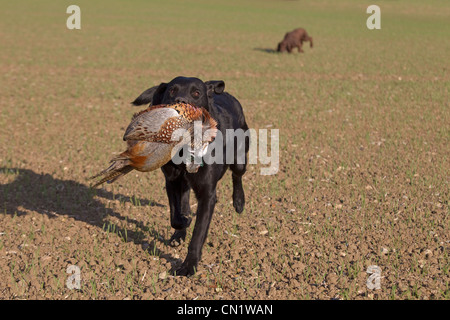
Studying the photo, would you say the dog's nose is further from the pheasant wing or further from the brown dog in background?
the brown dog in background

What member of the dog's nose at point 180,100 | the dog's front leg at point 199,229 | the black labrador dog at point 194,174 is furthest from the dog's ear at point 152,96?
the dog's front leg at point 199,229

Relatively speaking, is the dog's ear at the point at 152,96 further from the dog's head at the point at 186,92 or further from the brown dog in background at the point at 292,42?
the brown dog in background at the point at 292,42

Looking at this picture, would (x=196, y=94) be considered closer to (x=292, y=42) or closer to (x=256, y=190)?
(x=256, y=190)

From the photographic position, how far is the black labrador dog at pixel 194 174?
4.75 metres

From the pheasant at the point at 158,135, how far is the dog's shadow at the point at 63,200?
5.78 ft

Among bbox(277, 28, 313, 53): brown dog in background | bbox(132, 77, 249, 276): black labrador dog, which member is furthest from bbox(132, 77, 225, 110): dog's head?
bbox(277, 28, 313, 53): brown dog in background

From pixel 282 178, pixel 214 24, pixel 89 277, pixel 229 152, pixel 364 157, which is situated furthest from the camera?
pixel 214 24

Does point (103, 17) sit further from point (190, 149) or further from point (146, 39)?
point (190, 149)

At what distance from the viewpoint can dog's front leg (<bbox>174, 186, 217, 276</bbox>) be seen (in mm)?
5051

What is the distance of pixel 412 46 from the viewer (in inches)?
1019

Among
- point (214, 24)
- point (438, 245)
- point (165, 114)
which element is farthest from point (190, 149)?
point (214, 24)

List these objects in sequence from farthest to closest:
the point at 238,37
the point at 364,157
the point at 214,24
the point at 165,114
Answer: the point at 214,24
the point at 238,37
the point at 364,157
the point at 165,114

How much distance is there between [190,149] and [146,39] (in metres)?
23.6
